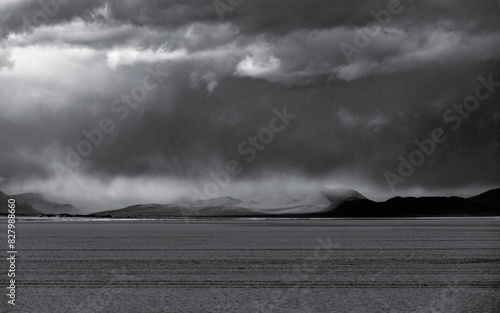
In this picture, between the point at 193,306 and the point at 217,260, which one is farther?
the point at 217,260

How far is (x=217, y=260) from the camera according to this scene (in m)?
61.2

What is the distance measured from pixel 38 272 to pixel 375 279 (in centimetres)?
2387

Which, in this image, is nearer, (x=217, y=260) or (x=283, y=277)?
(x=283, y=277)

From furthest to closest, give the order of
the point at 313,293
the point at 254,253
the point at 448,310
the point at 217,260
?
the point at 254,253, the point at 217,260, the point at 313,293, the point at 448,310

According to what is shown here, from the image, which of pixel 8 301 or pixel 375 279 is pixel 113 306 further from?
pixel 375 279

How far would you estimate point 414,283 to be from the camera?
42312mm

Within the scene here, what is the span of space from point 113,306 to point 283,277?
15.6m

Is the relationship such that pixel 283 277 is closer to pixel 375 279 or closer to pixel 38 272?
pixel 375 279

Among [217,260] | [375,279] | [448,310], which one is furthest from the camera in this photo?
[217,260]

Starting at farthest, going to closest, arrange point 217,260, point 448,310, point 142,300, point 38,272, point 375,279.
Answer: point 217,260 → point 38,272 → point 375,279 → point 142,300 → point 448,310

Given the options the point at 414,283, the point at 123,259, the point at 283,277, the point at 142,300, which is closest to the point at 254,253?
the point at 123,259

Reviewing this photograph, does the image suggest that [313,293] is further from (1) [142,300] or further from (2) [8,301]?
(2) [8,301]

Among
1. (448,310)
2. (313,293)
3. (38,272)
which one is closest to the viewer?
(448,310)

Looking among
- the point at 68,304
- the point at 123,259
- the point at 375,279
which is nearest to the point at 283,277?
the point at 375,279
